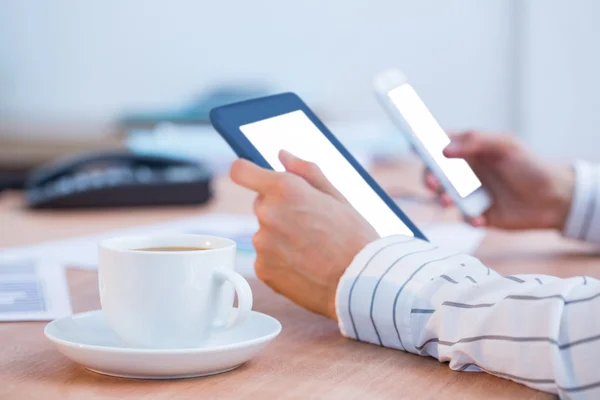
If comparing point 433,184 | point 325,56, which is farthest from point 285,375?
point 325,56

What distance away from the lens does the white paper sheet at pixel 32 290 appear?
0.68 m

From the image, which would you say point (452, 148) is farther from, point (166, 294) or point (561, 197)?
point (166, 294)

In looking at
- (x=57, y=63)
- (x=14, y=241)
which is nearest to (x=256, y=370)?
(x=14, y=241)

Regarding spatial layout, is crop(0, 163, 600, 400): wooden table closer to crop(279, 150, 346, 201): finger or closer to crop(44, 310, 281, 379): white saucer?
crop(44, 310, 281, 379): white saucer

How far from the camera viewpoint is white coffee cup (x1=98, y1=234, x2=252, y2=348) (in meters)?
0.53

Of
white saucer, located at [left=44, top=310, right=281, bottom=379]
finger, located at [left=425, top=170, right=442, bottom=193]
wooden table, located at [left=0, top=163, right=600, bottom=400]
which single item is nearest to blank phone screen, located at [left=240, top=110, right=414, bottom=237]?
wooden table, located at [left=0, top=163, right=600, bottom=400]

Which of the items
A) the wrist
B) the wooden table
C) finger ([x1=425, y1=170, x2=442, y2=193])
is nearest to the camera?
the wooden table

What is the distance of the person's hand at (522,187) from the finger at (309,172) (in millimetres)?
447

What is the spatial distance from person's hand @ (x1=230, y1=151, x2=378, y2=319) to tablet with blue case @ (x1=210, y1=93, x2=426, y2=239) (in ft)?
0.09

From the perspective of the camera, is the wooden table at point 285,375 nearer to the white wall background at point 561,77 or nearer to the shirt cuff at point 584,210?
the shirt cuff at point 584,210

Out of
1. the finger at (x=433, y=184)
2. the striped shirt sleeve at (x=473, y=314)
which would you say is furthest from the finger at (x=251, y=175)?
the finger at (x=433, y=184)

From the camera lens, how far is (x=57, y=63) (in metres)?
2.72

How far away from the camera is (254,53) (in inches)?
99.7

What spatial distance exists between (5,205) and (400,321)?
100 centimetres
